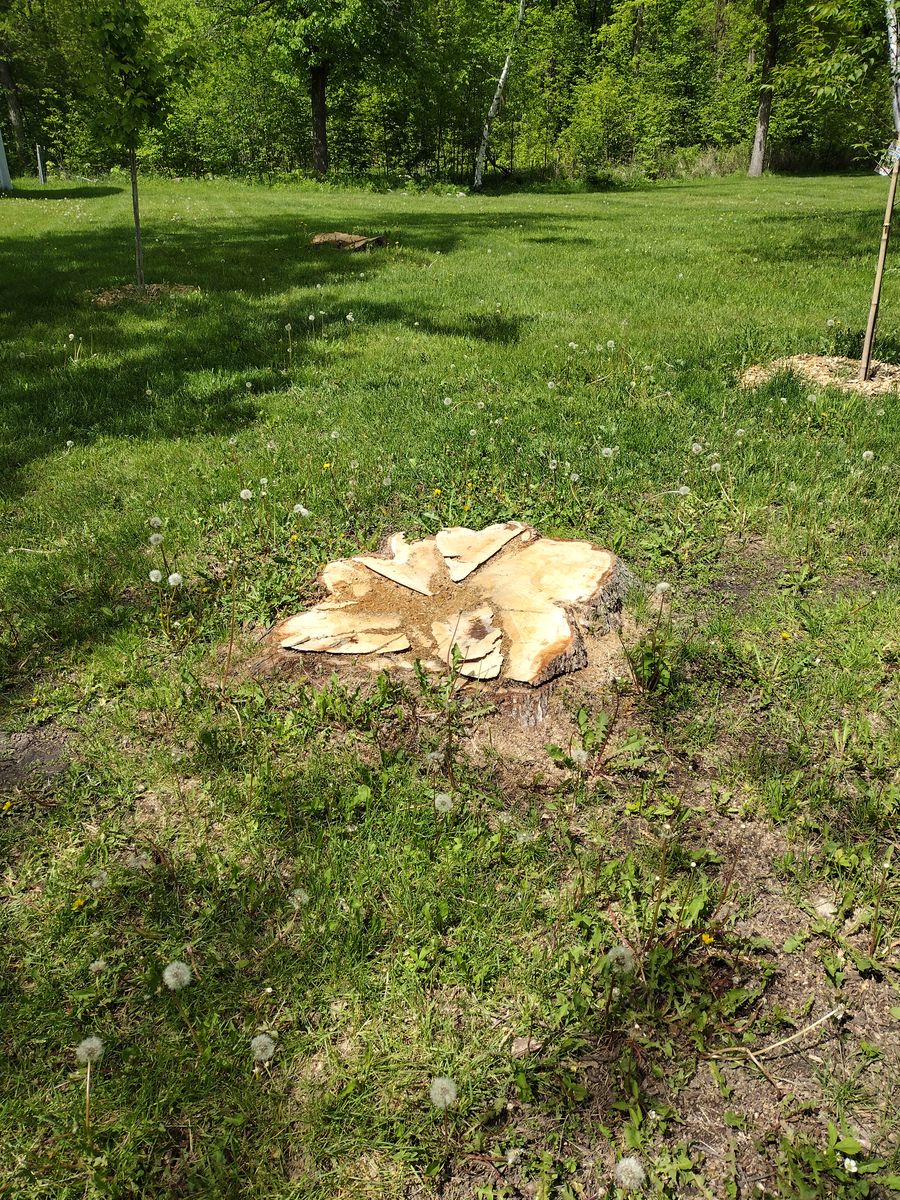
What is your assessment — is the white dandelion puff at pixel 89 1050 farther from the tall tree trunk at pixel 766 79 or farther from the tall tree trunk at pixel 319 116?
the tall tree trunk at pixel 766 79

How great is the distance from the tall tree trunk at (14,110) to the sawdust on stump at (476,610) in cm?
4027

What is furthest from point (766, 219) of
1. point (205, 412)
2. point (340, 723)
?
point (340, 723)

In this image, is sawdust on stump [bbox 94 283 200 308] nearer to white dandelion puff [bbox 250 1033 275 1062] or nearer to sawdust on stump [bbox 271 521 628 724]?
sawdust on stump [bbox 271 521 628 724]

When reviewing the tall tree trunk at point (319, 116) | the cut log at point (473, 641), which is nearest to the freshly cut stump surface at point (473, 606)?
the cut log at point (473, 641)

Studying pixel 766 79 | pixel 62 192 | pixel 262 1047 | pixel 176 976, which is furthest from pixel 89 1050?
pixel 766 79

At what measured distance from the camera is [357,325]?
8484mm

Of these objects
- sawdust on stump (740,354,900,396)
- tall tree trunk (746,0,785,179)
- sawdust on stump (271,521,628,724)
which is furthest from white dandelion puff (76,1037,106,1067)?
tall tree trunk (746,0,785,179)

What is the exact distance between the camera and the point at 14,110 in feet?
109

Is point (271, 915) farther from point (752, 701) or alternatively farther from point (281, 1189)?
point (752, 701)

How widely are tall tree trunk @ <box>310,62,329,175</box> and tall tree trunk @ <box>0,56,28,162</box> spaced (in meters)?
15.5

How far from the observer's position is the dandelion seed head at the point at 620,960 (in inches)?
84.1

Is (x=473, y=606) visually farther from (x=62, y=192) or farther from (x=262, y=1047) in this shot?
(x=62, y=192)

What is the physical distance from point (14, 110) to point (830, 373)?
40863 millimetres

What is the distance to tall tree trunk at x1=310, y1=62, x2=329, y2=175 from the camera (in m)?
26.0
